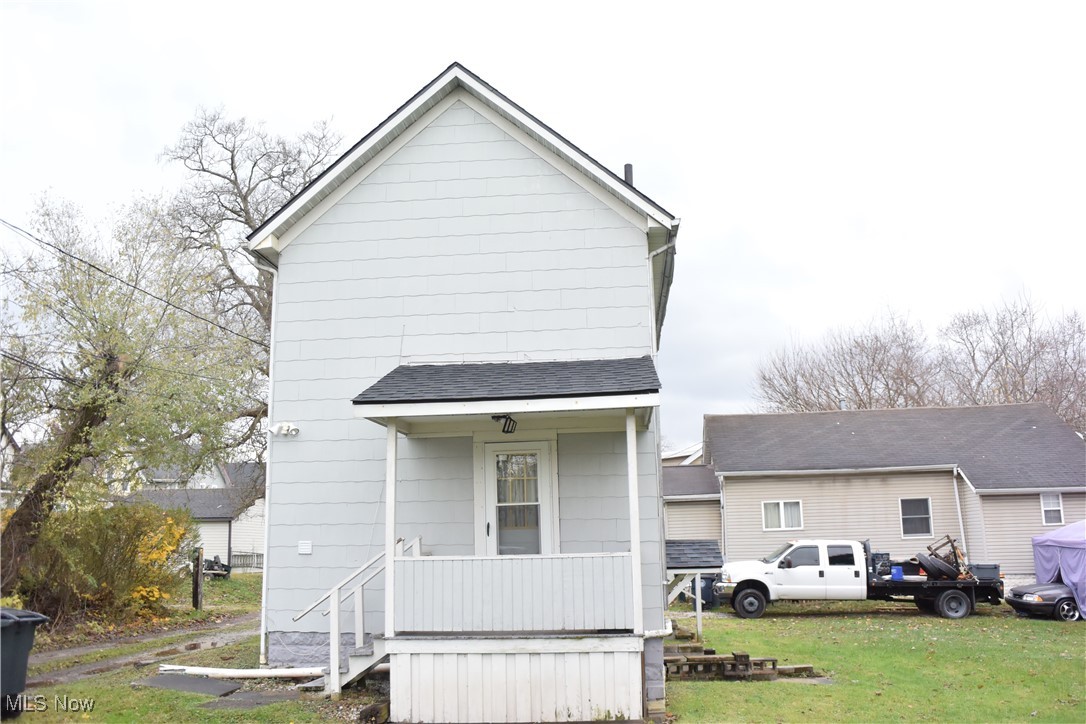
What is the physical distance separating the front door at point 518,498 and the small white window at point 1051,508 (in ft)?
63.5

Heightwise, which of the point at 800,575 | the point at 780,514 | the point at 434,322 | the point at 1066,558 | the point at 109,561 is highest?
the point at 434,322

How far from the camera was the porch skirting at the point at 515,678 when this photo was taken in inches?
340

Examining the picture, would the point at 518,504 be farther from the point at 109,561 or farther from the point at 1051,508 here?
the point at 1051,508

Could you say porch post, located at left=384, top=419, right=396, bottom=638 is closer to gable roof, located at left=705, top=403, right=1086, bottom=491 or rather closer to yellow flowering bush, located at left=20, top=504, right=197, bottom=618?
yellow flowering bush, located at left=20, top=504, right=197, bottom=618

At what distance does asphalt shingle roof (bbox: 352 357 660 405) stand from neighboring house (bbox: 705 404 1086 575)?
15.6m

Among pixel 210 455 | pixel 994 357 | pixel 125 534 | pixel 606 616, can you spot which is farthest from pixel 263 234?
pixel 994 357

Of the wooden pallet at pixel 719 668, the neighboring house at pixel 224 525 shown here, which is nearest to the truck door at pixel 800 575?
the wooden pallet at pixel 719 668

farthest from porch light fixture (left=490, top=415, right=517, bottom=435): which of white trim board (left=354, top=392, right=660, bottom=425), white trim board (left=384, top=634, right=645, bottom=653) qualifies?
white trim board (left=384, top=634, right=645, bottom=653)

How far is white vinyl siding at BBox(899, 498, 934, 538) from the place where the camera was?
2453 cm

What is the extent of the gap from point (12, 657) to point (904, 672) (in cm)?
→ 1102

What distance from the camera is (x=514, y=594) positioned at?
29.3ft

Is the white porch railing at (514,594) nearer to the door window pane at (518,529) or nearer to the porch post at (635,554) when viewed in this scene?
the porch post at (635,554)

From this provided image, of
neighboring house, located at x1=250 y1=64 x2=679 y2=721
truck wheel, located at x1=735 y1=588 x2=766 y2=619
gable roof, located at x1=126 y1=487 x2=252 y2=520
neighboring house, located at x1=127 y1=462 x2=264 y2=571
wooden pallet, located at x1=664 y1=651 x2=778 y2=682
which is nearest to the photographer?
neighboring house, located at x1=250 y1=64 x2=679 y2=721

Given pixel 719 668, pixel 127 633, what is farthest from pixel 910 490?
pixel 127 633
